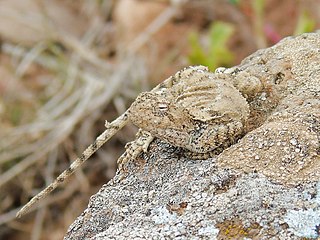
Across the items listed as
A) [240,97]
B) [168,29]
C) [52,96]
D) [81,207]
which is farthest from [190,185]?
[168,29]

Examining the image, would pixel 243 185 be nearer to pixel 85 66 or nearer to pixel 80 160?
pixel 80 160

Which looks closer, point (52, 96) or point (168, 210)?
point (168, 210)

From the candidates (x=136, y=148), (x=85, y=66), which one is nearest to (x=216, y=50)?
(x=85, y=66)

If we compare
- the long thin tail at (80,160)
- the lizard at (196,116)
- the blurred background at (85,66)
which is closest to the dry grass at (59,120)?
the blurred background at (85,66)

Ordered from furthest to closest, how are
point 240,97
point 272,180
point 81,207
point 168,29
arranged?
point 168,29 < point 81,207 < point 240,97 < point 272,180

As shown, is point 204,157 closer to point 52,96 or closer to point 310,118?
point 310,118

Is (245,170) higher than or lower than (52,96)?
lower
